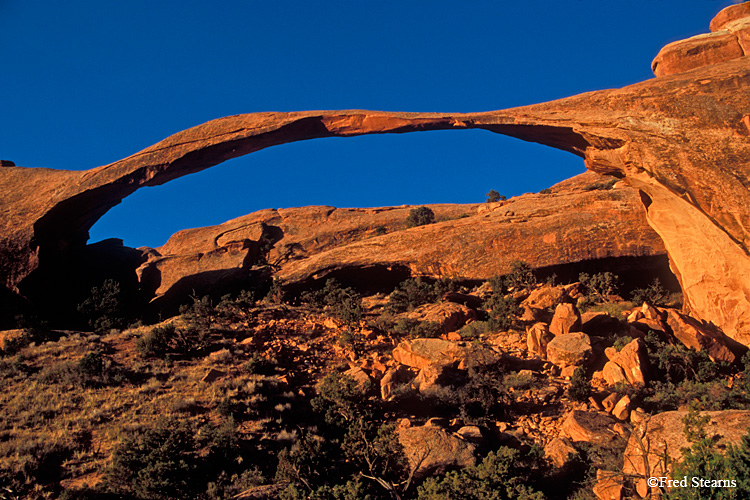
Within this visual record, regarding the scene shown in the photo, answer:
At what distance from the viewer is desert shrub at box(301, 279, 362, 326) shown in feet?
60.6

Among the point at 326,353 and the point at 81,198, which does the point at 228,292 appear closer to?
the point at 81,198

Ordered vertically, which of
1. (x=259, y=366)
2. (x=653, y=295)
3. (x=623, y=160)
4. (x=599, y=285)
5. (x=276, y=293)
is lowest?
(x=259, y=366)

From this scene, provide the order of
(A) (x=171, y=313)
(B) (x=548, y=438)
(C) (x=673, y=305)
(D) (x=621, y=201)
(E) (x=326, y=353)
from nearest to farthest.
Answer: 1. (B) (x=548, y=438)
2. (E) (x=326, y=353)
3. (C) (x=673, y=305)
4. (D) (x=621, y=201)
5. (A) (x=171, y=313)

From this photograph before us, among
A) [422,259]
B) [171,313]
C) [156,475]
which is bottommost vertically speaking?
[156,475]

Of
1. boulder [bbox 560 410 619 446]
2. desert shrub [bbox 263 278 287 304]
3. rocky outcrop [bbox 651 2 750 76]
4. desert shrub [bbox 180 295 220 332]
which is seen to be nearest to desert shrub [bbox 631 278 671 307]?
boulder [bbox 560 410 619 446]

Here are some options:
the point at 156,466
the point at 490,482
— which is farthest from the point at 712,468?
the point at 156,466

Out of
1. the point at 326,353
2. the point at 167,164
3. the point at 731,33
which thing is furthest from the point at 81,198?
the point at 731,33

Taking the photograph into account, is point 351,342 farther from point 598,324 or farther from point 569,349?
point 598,324

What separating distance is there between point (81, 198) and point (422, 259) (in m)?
16.3

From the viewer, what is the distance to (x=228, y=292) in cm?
2452

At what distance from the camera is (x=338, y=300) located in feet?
69.7

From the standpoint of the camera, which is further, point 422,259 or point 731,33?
point 422,259

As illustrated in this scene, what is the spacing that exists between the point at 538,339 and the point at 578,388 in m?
2.64

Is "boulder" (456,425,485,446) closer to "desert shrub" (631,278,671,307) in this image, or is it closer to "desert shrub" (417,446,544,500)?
"desert shrub" (417,446,544,500)
